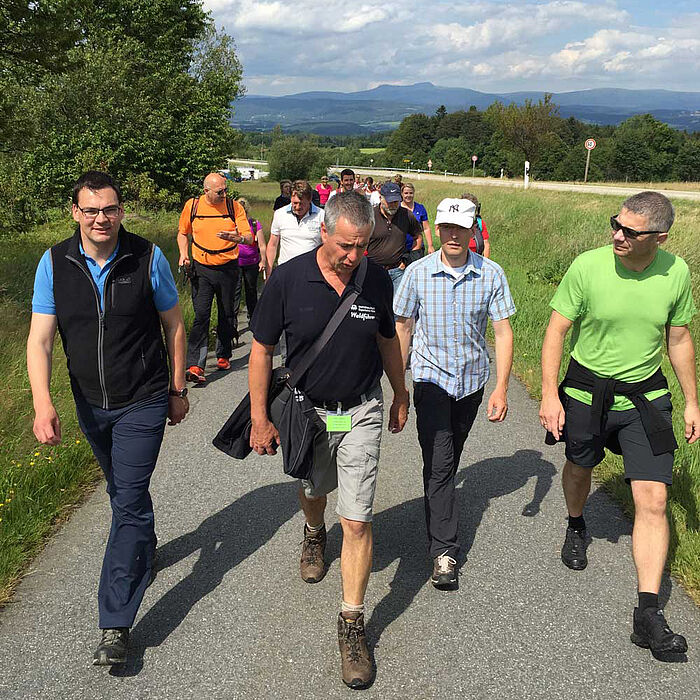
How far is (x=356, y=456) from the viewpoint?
3359 mm

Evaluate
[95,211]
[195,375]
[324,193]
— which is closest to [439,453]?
[95,211]

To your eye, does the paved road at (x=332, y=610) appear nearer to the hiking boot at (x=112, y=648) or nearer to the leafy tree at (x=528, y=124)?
the hiking boot at (x=112, y=648)

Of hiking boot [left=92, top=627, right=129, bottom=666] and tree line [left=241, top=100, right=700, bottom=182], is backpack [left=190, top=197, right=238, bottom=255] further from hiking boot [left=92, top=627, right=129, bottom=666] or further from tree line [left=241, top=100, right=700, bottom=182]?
tree line [left=241, top=100, right=700, bottom=182]

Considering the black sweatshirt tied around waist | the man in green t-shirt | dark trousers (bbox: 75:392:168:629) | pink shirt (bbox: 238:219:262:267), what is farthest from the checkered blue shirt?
pink shirt (bbox: 238:219:262:267)

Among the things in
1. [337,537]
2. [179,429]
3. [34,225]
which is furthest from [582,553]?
[34,225]

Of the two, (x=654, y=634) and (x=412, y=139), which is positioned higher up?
(x=412, y=139)

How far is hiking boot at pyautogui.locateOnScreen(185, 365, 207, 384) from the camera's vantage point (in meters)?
7.63

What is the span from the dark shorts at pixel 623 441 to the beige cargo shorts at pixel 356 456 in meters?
1.16

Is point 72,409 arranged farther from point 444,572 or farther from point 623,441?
point 623,441

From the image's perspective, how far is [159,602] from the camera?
363 cm

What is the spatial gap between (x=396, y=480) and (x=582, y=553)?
1.58 metres

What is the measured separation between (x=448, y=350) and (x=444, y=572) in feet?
3.98

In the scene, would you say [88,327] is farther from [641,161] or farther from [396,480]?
[641,161]

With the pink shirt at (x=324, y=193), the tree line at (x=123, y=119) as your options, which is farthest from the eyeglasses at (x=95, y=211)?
the tree line at (x=123, y=119)
